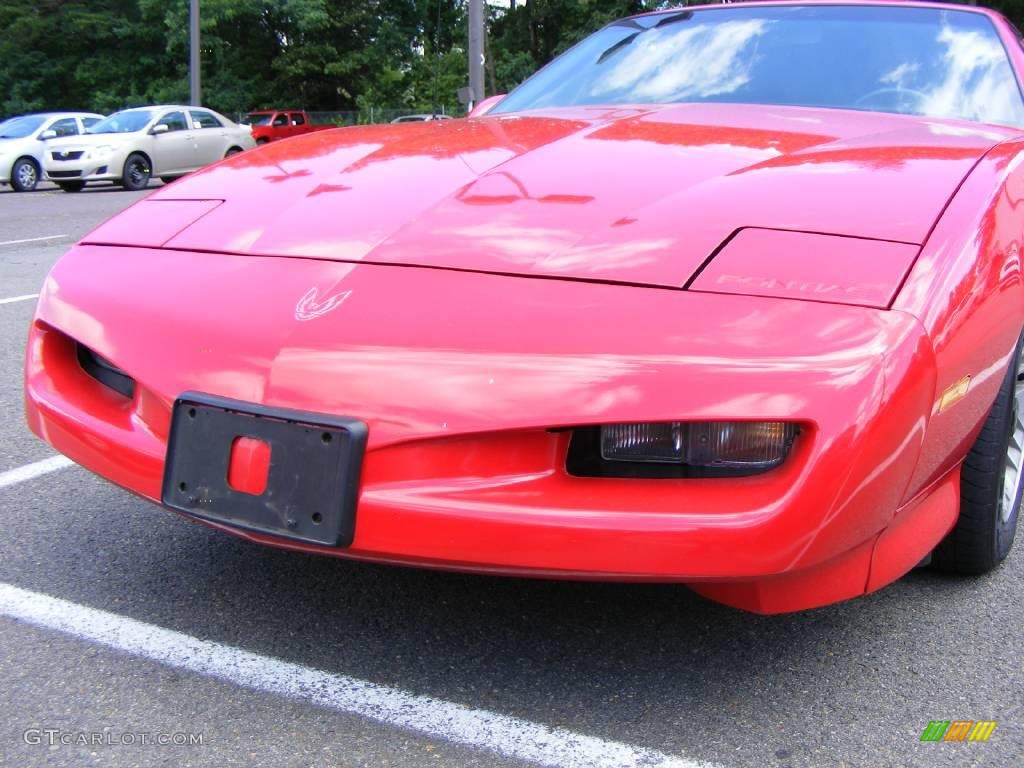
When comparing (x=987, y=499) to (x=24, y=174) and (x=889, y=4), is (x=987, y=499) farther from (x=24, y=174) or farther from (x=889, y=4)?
(x=24, y=174)

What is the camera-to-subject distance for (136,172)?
56.8 ft

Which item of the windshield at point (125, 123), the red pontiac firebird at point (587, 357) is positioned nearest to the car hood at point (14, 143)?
the windshield at point (125, 123)

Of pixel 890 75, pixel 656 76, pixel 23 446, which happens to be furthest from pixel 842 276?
pixel 23 446

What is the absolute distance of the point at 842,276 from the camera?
1.76 metres

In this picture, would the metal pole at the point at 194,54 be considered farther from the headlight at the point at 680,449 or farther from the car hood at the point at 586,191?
the headlight at the point at 680,449

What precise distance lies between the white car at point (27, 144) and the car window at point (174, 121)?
1.35 m

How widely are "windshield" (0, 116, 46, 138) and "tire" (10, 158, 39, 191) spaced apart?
0.46m

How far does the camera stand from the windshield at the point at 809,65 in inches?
111

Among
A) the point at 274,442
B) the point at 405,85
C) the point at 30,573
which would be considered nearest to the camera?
the point at 274,442

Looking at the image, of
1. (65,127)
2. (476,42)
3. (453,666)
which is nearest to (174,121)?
(65,127)

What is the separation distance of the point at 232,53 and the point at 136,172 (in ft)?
66.2

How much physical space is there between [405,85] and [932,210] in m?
39.9

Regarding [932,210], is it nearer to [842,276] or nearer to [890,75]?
[842,276]

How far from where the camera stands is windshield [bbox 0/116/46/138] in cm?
1716
